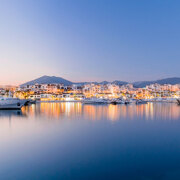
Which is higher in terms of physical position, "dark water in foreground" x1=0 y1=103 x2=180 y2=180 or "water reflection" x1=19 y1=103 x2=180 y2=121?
"dark water in foreground" x1=0 y1=103 x2=180 y2=180

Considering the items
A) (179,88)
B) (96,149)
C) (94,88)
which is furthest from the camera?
(179,88)

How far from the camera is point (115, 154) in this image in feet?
17.3

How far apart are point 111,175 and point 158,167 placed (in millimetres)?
1272

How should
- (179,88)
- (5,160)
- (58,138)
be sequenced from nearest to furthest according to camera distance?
(5,160)
(58,138)
(179,88)

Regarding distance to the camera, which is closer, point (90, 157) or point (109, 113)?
point (90, 157)

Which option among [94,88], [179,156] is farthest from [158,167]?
[94,88]

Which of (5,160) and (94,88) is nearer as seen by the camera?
(5,160)

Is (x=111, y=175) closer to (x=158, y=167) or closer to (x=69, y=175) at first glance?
(x=69, y=175)

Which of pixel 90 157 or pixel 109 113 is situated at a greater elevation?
pixel 90 157

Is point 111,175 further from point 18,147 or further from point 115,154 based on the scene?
point 18,147

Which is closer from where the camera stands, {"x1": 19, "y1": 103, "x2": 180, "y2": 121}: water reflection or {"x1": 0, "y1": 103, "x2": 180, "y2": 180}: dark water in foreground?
{"x1": 0, "y1": 103, "x2": 180, "y2": 180}: dark water in foreground

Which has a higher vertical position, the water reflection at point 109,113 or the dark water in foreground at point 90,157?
the dark water in foreground at point 90,157

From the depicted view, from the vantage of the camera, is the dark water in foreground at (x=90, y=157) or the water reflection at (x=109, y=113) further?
the water reflection at (x=109, y=113)

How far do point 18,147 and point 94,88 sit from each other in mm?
76451
